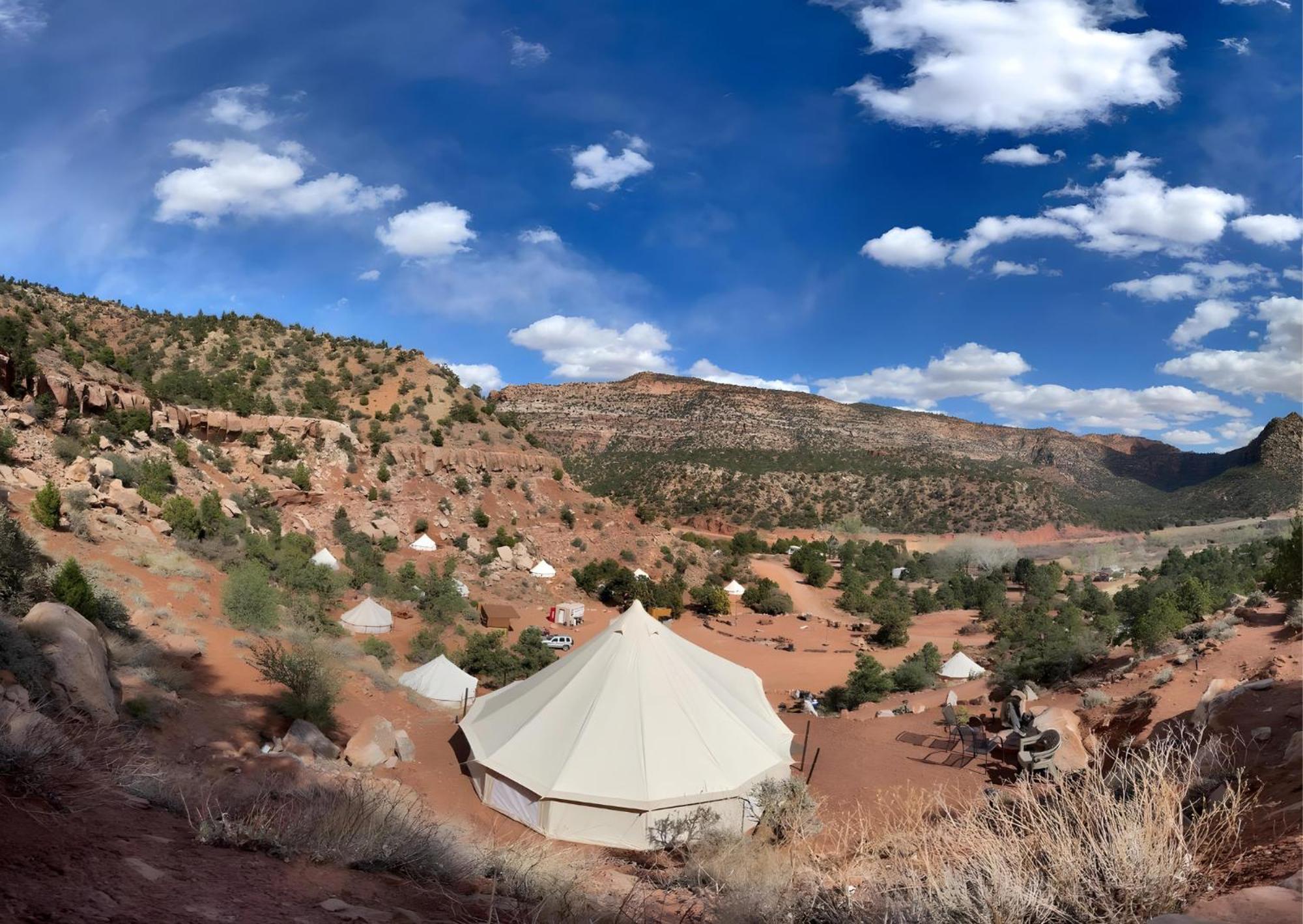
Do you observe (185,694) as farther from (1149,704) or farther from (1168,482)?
(1168,482)

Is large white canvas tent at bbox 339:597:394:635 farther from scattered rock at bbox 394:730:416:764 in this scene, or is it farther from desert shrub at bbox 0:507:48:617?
scattered rock at bbox 394:730:416:764

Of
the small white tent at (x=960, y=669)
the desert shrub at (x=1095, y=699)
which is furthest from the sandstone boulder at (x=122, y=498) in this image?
the small white tent at (x=960, y=669)

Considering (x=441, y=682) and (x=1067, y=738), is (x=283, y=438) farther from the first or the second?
(x=1067, y=738)

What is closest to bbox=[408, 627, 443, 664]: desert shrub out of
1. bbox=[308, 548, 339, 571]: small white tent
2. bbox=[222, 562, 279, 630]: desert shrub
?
bbox=[222, 562, 279, 630]: desert shrub

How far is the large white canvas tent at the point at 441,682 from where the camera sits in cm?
1692

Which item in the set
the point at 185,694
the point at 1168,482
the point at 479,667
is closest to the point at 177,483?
the point at 479,667

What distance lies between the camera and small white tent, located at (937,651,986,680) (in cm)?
2364

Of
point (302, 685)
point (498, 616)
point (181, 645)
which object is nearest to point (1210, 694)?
point (302, 685)

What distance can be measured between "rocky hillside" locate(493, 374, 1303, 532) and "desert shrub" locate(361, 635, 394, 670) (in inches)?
1901

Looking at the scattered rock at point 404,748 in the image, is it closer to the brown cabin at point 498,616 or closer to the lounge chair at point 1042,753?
the lounge chair at point 1042,753

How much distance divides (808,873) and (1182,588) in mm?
23070

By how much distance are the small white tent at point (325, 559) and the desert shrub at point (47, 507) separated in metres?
9.30

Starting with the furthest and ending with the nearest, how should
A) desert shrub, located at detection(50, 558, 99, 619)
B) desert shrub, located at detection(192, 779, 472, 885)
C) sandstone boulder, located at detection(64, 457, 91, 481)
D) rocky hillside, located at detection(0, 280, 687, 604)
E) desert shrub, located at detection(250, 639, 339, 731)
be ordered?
rocky hillside, located at detection(0, 280, 687, 604), sandstone boulder, located at detection(64, 457, 91, 481), desert shrub, located at detection(250, 639, 339, 731), desert shrub, located at detection(50, 558, 99, 619), desert shrub, located at detection(192, 779, 472, 885)

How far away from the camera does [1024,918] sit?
12.2 ft
